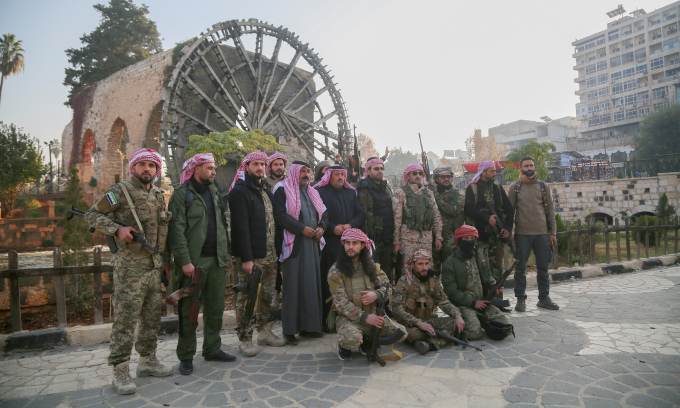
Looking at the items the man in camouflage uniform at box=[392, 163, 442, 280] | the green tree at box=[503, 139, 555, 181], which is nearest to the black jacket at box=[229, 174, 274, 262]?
the man in camouflage uniform at box=[392, 163, 442, 280]

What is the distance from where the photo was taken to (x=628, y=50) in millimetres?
43094

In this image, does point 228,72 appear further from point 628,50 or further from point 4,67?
point 628,50

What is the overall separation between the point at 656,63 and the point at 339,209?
50992 mm

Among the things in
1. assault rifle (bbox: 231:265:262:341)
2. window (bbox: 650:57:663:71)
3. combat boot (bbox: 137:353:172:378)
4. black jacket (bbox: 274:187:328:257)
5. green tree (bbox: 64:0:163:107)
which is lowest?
combat boot (bbox: 137:353:172:378)

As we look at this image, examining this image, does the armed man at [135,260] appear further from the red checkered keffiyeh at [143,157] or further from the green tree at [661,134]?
the green tree at [661,134]

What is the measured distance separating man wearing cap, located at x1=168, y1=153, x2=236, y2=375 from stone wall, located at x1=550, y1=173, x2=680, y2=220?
60.4 feet

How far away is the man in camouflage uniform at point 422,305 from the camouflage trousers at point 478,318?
0.57 ft

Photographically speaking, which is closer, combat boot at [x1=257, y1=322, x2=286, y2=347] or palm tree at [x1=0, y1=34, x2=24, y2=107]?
combat boot at [x1=257, y1=322, x2=286, y2=347]

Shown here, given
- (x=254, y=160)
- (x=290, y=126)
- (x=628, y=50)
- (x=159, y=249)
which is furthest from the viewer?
(x=628, y=50)

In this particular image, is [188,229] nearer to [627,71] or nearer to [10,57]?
[10,57]

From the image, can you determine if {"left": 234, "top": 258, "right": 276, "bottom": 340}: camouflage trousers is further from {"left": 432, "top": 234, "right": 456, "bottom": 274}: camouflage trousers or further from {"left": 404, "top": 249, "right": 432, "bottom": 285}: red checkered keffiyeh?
{"left": 432, "top": 234, "right": 456, "bottom": 274}: camouflage trousers

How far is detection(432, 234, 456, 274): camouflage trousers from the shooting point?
4.48 m

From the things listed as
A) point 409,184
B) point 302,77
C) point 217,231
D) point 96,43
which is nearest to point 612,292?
point 409,184

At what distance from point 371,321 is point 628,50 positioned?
5432 centimetres
